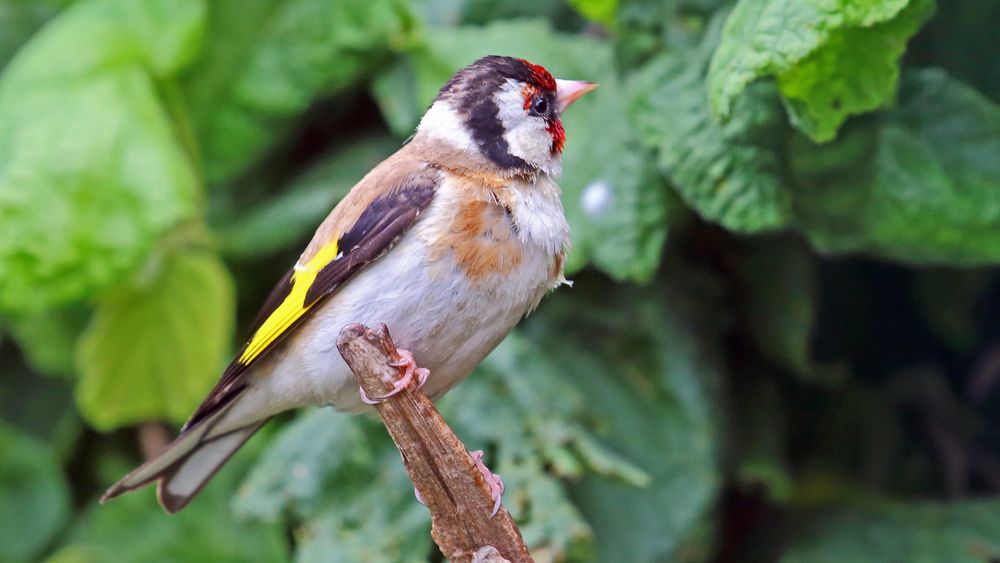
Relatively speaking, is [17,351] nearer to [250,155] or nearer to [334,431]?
[250,155]

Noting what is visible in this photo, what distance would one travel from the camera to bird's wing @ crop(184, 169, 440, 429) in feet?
7.88

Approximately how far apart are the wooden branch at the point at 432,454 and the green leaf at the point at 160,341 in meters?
1.62

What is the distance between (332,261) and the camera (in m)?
2.47

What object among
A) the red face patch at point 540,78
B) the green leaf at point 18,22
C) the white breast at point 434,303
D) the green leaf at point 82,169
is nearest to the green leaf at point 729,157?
the red face patch at point 540,78

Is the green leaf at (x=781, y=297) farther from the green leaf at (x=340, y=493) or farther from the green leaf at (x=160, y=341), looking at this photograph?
the green leaf at (x=160, y=341)

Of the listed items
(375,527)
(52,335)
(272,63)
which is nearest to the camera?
(375,527)

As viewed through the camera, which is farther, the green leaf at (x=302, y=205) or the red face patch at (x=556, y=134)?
the green leaf at (x=302, y=205)

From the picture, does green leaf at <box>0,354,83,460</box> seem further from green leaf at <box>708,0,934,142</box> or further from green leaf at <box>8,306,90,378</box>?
green leaf at <box>708,0,934,142</box>

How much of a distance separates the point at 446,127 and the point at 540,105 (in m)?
0.22

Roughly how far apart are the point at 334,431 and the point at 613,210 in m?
0.93

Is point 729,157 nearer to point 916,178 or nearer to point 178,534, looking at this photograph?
point 916,178

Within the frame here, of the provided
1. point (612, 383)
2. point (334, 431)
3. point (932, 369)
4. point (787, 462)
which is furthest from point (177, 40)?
Answer: point (932, 369)

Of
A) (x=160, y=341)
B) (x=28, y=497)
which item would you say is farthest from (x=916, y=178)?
(x=28, y=497)

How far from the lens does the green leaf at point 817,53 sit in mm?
2402
